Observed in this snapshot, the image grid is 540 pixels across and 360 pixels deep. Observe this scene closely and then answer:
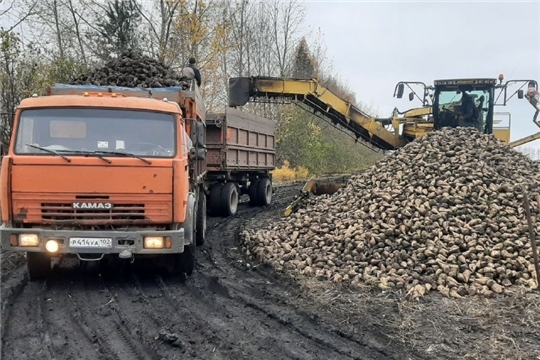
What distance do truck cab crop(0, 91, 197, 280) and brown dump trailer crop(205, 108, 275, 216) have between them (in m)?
4.89

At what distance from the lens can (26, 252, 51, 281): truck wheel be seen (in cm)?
624

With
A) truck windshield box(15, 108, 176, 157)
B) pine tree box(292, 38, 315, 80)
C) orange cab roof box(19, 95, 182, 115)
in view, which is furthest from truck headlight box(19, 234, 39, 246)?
pine tree box(292, 38, 315, 80)

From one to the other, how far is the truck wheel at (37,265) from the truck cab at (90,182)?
0.09 m

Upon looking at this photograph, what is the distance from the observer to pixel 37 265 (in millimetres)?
6309

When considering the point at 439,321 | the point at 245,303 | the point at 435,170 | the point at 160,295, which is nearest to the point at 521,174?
the point at 435,170

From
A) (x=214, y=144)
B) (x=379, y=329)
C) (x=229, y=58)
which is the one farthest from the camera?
(x=229, y=58)

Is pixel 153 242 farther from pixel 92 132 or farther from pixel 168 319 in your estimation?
pixel 92 132

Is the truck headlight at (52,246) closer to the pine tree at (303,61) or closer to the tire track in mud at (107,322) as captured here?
the tire track in mud at (107,322)

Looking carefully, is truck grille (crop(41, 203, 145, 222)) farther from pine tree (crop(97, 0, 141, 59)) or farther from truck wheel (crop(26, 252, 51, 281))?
pine tree (crop(97, 0, 141, 59))

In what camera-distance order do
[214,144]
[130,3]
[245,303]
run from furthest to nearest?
[130,3] < [214,144] < [245,303]

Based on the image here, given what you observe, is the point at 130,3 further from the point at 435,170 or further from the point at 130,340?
the point at 130,340

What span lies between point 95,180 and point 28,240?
1.02 m

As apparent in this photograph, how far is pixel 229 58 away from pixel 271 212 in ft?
62.2

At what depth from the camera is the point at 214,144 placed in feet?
36.8
